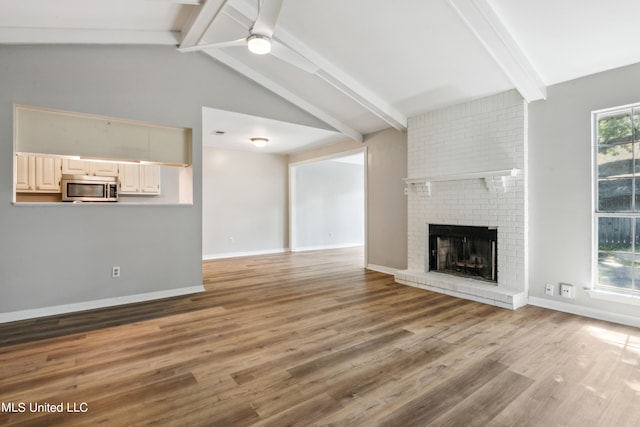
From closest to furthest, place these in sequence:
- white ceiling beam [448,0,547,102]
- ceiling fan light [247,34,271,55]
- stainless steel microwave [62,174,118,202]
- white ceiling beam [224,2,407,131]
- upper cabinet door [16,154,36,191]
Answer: ceiling fan light [247,34,271,55] < white ceiling beam [448,0,547,102] < white ceiling beam [224,2,407,131] < upper cabinet door [16,154,36,191] < stainless steel microwave [62,174,118,202]

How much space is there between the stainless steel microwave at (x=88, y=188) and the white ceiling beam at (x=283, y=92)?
10.8 ft

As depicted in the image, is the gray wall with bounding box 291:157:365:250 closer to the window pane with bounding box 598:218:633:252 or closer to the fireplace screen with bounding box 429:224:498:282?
the fireplace screen with bounding box 429:224:498:282

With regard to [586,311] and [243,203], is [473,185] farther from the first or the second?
[243,203]

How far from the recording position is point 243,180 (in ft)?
25.6

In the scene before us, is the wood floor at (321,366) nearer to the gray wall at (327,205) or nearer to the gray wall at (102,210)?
the gray wall at (102,210)

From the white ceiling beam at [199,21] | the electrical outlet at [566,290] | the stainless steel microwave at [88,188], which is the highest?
the white ceiling beam at [199,21]

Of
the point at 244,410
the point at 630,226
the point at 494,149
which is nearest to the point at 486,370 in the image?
the point at 244,410

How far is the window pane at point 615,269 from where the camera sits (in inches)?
126

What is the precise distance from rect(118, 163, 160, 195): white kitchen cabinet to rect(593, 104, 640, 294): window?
7.09m

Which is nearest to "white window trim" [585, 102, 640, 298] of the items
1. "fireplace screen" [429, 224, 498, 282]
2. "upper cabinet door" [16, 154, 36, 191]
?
"fireplace screen" [429, 224, 498, 282]

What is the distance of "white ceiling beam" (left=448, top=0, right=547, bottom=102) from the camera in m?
2.79

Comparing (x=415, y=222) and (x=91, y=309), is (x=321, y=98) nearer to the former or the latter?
(x=415, y=222)

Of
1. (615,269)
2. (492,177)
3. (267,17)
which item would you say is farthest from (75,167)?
(615,269)

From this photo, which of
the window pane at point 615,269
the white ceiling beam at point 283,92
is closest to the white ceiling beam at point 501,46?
the window pane at point 615,269
